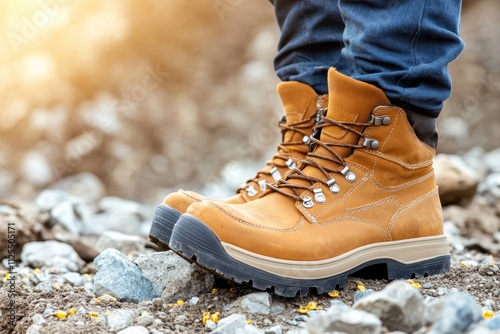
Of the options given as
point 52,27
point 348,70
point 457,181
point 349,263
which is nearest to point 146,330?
point 349,263

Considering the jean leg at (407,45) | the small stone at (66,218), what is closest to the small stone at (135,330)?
the jean leg at (407,45)

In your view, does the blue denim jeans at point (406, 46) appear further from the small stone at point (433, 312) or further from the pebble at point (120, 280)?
the pebble at point (120, 280)

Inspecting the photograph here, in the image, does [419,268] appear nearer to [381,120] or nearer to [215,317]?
[381,120]

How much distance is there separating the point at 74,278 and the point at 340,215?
1.03 metres

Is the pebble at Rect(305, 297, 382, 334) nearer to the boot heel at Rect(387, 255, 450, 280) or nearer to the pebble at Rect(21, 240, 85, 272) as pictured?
the boot heel at Rect(387, 255, 450, 280)

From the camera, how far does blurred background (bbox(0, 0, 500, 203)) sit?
6855mm

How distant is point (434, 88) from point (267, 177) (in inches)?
25.3

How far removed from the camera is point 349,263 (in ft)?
5.61

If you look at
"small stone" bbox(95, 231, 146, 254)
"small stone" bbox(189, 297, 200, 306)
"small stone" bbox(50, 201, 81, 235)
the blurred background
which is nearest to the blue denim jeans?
"small stone" bbox(189, 297, 200, 306)

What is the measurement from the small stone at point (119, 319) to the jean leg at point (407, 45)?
2.97ft

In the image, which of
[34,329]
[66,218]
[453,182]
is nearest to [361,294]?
[34,329]

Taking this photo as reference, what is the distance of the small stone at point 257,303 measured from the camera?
5.15 ft

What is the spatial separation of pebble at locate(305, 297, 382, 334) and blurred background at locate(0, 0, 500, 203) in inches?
159

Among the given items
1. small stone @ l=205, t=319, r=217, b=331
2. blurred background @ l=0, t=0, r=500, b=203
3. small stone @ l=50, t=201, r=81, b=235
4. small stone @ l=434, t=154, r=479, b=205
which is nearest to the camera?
small stone @ l=205, t=319, r=217, b=331
